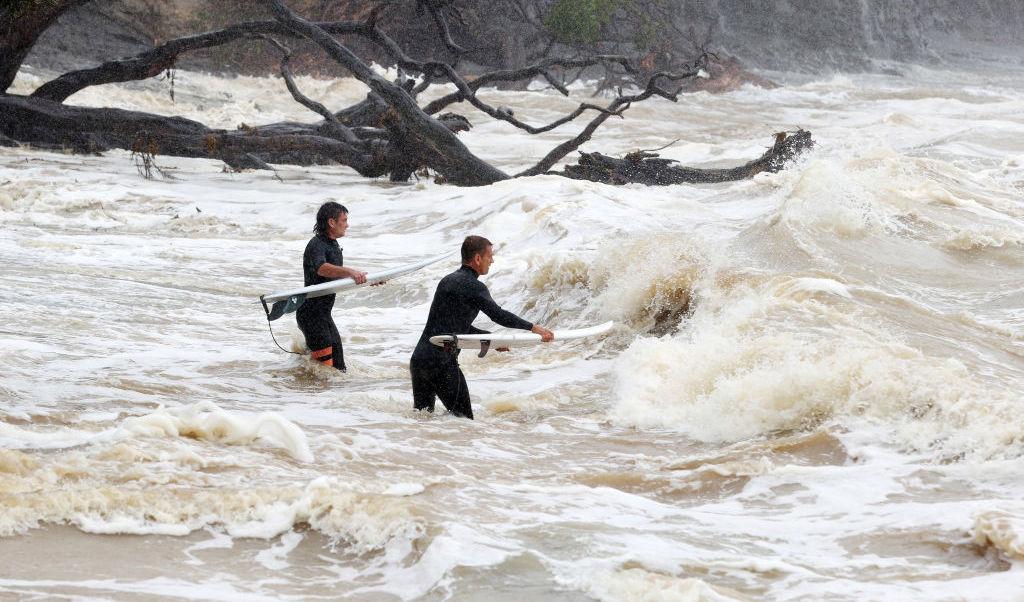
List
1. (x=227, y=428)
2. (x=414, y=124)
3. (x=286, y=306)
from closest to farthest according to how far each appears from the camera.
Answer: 1. (x=227, y=428)
2. (x=286, y=306)
3. (x=414, y=124)

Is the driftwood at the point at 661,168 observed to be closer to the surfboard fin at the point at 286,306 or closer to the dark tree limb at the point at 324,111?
the dark tree limb at the point at 324,111

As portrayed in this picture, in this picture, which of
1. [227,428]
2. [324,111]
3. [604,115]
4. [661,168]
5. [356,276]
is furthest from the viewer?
[324,111]

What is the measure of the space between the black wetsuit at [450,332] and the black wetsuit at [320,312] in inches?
44.9

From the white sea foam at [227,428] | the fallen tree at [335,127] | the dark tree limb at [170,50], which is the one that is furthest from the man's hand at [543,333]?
the dark tree limb at [170,50]

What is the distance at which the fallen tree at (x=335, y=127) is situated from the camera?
16.9 m

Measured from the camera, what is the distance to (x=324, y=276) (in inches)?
294

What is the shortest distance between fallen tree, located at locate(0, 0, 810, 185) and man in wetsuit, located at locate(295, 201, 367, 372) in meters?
9.08

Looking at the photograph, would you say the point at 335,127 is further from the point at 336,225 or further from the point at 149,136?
the point at 336,225

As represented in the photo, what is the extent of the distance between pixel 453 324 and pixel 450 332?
0.05 metres

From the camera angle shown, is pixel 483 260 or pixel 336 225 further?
pixel 336 225

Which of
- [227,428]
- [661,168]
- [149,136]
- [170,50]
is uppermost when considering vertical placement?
[170,50]

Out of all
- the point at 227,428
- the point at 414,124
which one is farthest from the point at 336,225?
the point at 414,124

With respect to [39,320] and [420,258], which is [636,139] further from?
[39,320]

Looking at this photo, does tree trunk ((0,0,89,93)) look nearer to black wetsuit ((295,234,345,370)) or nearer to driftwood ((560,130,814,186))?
driftwood ((560,130,814,186))
